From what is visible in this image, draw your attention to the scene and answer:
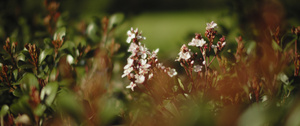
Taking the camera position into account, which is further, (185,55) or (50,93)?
(185,55)

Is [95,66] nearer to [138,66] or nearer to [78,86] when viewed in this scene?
[78,86]

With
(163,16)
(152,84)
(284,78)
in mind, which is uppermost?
(163,16)

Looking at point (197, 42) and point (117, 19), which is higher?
point (117, 19)

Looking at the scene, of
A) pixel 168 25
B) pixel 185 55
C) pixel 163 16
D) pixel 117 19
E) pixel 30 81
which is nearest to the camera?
pixel 30 81

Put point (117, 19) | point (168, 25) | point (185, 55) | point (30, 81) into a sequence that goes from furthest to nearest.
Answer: point (168, 25)
point (117, 19)
point (185, 55)
point (30, 81)

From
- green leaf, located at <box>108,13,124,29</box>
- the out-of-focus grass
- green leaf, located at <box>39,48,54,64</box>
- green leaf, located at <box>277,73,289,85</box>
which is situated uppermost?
the out-of-focus grass

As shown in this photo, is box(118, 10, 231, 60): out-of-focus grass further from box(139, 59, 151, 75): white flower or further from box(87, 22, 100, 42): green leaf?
box(139, 59, 151, 75): white flower

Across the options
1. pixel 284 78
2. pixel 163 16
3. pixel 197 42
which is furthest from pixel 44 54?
pixel 163 16

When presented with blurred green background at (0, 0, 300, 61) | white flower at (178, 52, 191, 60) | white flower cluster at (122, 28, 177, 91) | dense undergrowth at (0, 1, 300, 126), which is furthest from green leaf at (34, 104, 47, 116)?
blurred green background at (0, 0, 300, 61)

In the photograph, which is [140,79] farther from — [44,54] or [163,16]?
[163,16]

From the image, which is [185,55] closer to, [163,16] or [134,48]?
[134,48]

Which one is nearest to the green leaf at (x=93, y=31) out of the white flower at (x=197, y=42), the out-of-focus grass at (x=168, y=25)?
the white flower at (x=197, y=42)
